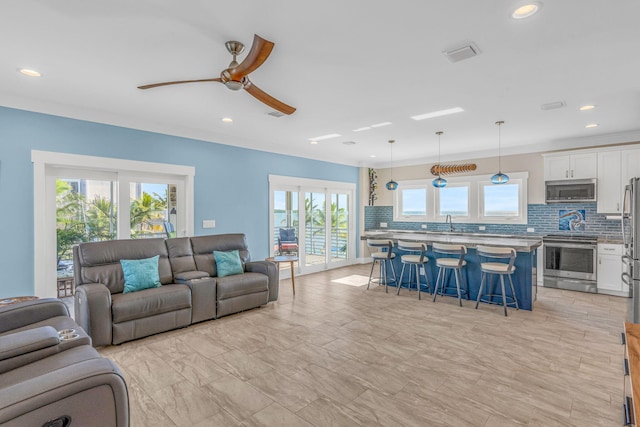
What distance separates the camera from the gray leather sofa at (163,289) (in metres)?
3.37

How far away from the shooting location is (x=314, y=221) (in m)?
7.49

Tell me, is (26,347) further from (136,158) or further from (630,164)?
(630,164)

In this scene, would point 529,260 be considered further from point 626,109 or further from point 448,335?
point 626,109

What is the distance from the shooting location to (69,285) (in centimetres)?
434

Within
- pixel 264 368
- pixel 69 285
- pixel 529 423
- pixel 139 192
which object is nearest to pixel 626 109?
pixel 529 423

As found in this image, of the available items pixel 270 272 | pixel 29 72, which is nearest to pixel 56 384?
pixel 29 72

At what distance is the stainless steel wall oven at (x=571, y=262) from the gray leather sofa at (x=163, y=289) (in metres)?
5.08

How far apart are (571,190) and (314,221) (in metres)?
5.11

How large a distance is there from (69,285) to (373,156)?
6.45m

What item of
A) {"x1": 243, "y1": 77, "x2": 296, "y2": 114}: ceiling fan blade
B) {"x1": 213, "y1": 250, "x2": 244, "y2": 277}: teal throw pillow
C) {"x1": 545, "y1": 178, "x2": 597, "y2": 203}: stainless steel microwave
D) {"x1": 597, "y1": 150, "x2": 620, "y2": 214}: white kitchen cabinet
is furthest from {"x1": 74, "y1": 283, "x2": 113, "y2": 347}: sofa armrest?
{"x1": 597, "y1": 150, "x2": 620, "y2": 214}: white kitchen cabinet

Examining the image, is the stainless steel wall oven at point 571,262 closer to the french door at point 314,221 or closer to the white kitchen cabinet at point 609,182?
the white kitchen cabinet at point 609,182

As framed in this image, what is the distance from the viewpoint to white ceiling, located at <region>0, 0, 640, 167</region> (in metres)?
2.17

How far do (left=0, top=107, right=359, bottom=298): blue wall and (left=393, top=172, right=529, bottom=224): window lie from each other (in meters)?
2.50

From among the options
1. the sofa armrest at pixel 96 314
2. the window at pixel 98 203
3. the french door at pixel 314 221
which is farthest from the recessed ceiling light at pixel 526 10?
the french door at pixel 314 221
